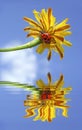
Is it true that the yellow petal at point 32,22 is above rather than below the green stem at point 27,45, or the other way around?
above

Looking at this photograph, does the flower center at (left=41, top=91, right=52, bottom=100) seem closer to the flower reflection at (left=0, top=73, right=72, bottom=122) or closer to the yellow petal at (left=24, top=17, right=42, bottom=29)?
Result: the flower reflection at (left=0, top=73, right=72, bottom=122)

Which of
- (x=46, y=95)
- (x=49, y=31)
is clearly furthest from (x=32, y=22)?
(x=46, y=95)

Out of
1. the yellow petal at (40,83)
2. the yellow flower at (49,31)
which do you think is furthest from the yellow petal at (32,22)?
the yellow petal at (40,83)

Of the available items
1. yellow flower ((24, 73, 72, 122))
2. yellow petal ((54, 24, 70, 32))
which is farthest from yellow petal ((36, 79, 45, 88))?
yellow petal ((54, 24, 70, 32))

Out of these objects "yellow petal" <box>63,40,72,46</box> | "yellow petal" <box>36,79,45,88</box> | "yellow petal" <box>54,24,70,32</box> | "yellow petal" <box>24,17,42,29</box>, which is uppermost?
"yellow petal" <box>24,17,42,29</box>

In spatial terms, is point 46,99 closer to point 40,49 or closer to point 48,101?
point 48,101

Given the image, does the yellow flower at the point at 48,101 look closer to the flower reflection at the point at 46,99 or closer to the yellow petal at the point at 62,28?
the flower reflection at the point at 46,99
